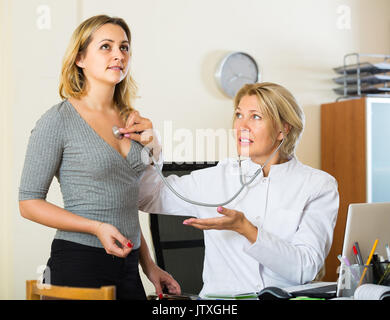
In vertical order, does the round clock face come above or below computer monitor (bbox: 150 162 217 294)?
above

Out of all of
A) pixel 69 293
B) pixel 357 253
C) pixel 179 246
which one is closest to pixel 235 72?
pixel 179 246

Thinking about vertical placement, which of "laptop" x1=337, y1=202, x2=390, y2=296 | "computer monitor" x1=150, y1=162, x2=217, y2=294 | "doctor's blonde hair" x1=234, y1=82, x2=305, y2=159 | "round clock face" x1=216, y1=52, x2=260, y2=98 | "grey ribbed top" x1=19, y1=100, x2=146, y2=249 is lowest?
"computer monitor" x1=150, y1=162, x2=217, y2=294

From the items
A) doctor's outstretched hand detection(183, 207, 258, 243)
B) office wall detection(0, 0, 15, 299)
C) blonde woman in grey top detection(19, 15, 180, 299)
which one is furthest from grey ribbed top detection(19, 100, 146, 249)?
office wall detection(0, 0, 15, 299)

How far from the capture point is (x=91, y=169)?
1.22 meters

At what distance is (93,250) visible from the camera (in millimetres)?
1218

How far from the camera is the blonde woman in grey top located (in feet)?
3.85

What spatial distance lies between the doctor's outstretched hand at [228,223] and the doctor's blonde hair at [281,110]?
15.5 inches

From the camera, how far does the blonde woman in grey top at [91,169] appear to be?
1174mm

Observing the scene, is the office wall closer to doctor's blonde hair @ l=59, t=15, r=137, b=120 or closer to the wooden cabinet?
doctor's blonde hair @ l=59, t=15, r=137, b=120

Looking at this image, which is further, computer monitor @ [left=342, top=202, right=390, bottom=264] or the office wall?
the office wall

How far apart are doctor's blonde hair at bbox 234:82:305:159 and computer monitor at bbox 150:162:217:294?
0.34m

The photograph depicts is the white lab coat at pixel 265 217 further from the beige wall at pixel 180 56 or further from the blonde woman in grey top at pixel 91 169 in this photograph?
the beige wall at pixel 180 56
